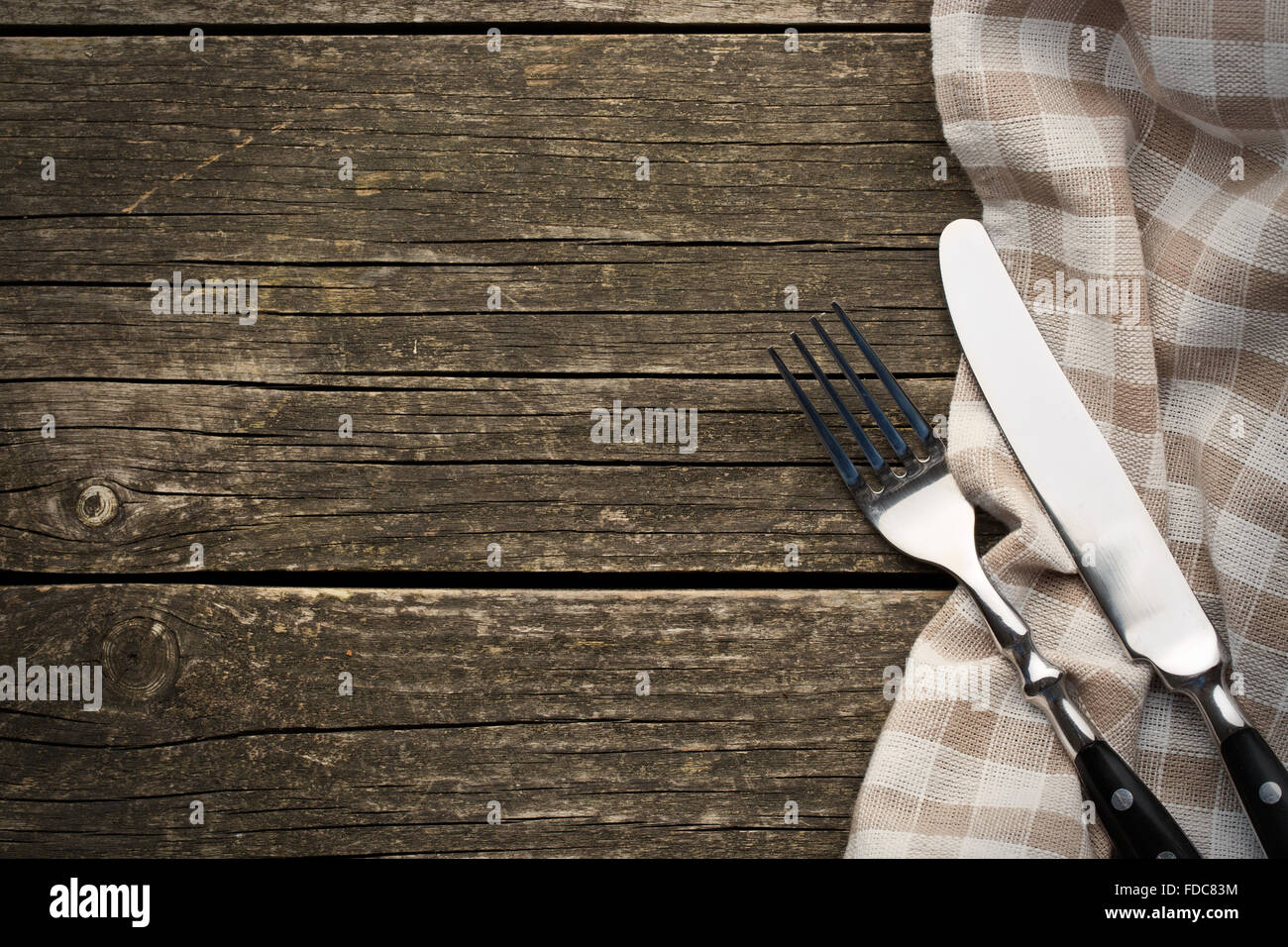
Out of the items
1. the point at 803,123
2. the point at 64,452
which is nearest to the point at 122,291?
the point at 64,452

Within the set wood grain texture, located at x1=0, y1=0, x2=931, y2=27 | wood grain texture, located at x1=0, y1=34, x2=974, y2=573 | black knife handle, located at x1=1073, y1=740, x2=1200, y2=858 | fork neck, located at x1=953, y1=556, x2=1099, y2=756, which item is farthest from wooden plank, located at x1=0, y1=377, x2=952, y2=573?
wood grain texture, located at x1=0, y1=0, x2=931, y2=27

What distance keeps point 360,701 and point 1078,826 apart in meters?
0.85

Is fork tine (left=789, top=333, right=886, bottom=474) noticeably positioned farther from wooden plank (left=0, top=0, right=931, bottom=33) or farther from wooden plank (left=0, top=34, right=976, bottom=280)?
wooden plank (left=0, top=0, right=931, bottom=33)

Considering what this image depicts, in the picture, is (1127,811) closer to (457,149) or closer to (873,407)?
(873,407)

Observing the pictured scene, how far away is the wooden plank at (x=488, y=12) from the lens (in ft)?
3.84

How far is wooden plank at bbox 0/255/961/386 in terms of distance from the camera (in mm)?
1128

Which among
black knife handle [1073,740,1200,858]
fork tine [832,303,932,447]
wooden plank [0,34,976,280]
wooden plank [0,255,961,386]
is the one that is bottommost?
black knife handle [1073,740,1200,858]

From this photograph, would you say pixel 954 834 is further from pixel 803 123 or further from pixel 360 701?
pixel 803 123

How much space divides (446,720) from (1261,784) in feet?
2.92

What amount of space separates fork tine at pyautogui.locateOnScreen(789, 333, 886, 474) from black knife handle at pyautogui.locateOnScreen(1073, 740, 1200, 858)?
1.24 feet

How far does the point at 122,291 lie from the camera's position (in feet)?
3.79

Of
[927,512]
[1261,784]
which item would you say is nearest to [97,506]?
[927,512]

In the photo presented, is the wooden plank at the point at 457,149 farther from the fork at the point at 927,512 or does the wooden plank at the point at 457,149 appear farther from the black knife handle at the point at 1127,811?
the black knife handle at the point at 1127,811

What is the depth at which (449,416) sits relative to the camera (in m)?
1.13
